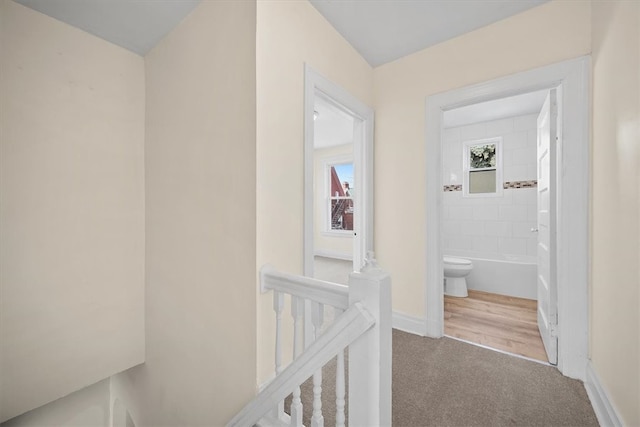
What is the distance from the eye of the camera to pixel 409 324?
2.28m

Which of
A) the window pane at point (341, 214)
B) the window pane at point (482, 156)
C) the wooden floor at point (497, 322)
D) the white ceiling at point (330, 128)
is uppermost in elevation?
the white ceiling at point (330, 128)

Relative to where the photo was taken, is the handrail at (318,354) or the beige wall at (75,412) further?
the beige wall at (75,412)

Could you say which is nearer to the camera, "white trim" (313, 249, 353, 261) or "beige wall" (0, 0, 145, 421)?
"beige wall" (0, 0, 145, 421)

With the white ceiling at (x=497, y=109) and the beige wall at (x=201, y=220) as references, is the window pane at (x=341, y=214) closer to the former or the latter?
the white ceiling at (x=497, y=109)

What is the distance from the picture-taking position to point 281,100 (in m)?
1.54

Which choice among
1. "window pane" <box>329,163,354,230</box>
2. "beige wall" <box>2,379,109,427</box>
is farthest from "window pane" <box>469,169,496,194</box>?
"beige wall" <box>2,379,109,427</box>

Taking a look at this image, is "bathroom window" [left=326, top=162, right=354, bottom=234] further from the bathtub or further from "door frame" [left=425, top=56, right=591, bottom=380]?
"door frame" [left=425, top=56, right=591, bottom=380]

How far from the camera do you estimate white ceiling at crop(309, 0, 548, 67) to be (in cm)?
174

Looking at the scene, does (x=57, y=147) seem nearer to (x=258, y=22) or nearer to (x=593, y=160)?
(x=258, y=22)

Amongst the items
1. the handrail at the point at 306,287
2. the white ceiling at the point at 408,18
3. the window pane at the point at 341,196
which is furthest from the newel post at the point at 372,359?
the window pane at the point at 341,196

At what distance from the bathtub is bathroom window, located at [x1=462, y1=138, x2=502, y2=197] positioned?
1063 mm

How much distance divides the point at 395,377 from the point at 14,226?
259 centimetres

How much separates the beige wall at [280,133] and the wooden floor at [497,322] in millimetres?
1670

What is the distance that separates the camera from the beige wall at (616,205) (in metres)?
1.07
